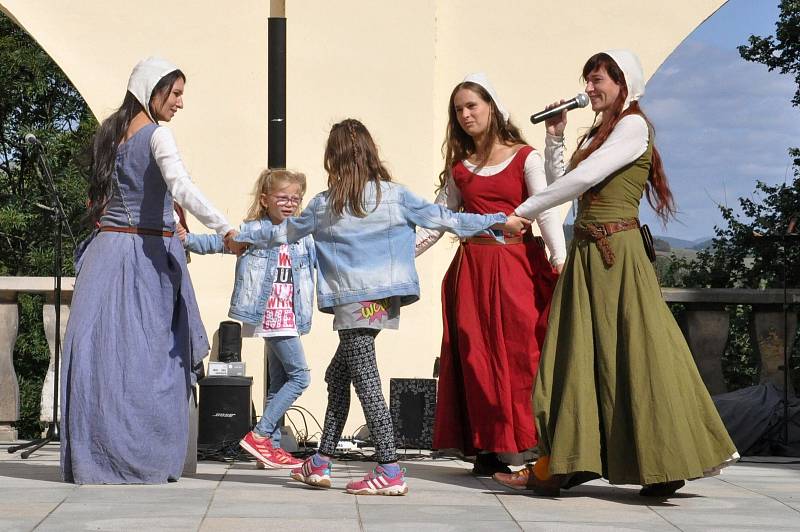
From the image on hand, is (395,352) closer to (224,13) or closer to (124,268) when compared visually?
(224,13)

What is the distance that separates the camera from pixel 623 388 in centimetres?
523

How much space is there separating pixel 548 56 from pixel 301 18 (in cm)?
168

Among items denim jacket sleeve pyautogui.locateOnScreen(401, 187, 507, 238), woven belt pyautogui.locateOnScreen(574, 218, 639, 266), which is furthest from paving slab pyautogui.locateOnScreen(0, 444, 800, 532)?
denim jacket sleeve pyautogui.locateOnScreen(401, 187, 507, 238)

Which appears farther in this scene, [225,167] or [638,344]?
[225,167]

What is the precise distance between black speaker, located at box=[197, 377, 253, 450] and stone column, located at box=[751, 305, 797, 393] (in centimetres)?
343

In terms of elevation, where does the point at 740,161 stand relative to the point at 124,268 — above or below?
above

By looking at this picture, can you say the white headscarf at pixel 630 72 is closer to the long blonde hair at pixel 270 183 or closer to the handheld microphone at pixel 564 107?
the handheld microphone at pixel 564 107

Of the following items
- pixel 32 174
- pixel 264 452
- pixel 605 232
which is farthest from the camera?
pixel 32 174

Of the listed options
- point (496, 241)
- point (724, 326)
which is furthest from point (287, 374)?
point (724, 326)

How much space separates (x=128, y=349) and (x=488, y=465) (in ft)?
5.79

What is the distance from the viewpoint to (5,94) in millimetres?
19328

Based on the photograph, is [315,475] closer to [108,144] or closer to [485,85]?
[108,144]

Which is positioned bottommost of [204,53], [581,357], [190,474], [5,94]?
[190,474]

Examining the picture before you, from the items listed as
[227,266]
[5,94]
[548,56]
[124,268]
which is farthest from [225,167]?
[5,94]
